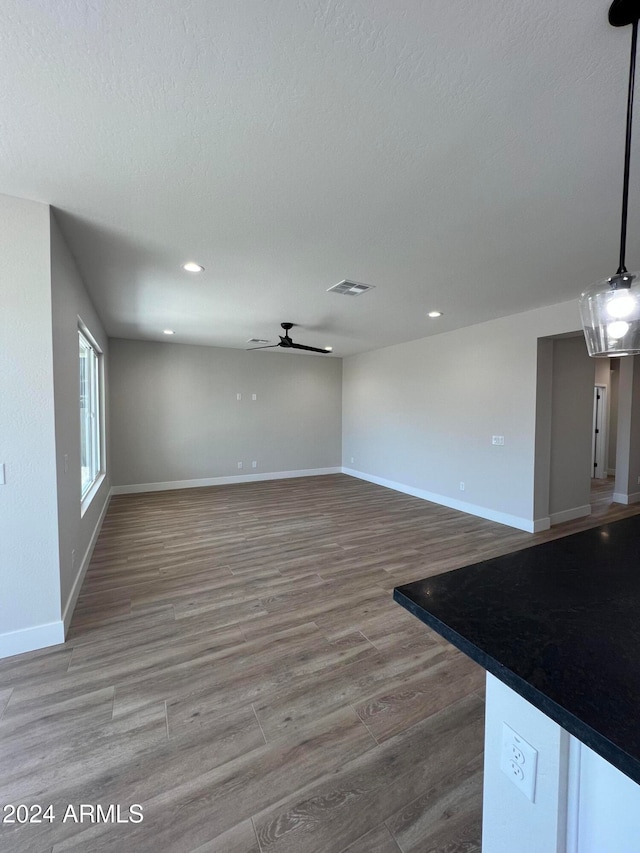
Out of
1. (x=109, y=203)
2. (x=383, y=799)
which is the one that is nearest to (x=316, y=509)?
(x=383, y=799)

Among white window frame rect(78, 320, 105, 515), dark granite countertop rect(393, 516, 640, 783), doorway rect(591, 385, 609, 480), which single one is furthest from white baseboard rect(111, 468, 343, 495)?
dark granite countertop rect(393, 516, 640, 783)

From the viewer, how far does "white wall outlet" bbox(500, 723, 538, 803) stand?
2.54 ft

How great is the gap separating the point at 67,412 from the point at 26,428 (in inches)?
17.0

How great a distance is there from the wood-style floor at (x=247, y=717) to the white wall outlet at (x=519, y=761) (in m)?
0.71

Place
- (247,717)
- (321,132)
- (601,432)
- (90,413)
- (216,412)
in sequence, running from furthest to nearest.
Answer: (601,432) < (216,412) < (90,413) < (247,717) < (321,132)

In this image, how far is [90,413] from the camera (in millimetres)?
4527

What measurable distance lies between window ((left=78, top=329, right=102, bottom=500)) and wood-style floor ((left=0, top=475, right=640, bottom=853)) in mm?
1398

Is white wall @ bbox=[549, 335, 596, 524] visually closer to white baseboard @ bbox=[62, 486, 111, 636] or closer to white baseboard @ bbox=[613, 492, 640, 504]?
white baseboard @ bbox=[613, 492, 640, 504]

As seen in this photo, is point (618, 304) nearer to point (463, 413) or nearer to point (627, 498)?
point (463, 413)

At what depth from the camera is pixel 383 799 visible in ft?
4.33

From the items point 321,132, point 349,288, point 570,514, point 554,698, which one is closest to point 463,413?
point 570,514

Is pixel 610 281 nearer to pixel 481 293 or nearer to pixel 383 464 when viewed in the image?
pixel 481 293

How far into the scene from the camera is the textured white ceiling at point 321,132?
3.64 feet

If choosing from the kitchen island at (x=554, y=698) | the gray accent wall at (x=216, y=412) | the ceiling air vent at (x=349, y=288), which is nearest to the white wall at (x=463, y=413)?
the gray accent wall at (x=216, y=412)
